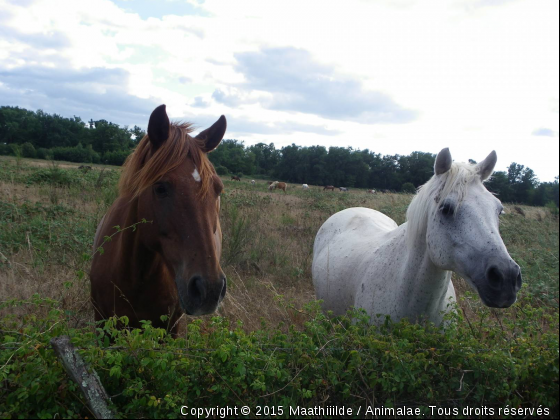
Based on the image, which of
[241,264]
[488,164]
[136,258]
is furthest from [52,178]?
[488,164]

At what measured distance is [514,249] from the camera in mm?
7914

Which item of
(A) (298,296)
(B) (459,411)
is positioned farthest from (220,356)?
(A) (298,296)

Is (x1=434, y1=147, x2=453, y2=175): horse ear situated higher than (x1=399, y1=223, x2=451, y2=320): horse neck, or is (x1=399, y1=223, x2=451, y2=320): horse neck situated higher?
(x1=434, y1=147, x2=453, y2=175): horse ear

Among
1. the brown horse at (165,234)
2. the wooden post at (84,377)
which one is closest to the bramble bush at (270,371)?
the wooden post at (84,377)

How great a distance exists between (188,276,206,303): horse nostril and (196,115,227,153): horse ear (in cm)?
123

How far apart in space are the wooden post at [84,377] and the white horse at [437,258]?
182 centimetres

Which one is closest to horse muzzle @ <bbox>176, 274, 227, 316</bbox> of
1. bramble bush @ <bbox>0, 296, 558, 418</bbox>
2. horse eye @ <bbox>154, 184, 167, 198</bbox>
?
bramble bush @ <bbox>0, 296, 558, 418</bbox>

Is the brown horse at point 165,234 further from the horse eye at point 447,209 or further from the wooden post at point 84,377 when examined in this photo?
the horse eye at point 447,209

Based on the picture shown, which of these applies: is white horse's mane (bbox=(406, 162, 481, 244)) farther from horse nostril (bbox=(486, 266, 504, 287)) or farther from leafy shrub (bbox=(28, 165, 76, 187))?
leafy shrub (bbox=(28, 165, 76, 187))

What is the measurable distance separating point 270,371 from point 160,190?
1.36m

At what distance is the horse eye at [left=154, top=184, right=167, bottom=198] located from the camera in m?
2.45

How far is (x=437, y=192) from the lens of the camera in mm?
2631

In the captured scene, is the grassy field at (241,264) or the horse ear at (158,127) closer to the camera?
the horse ear at (158,127)

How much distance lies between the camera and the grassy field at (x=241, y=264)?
3.46m
